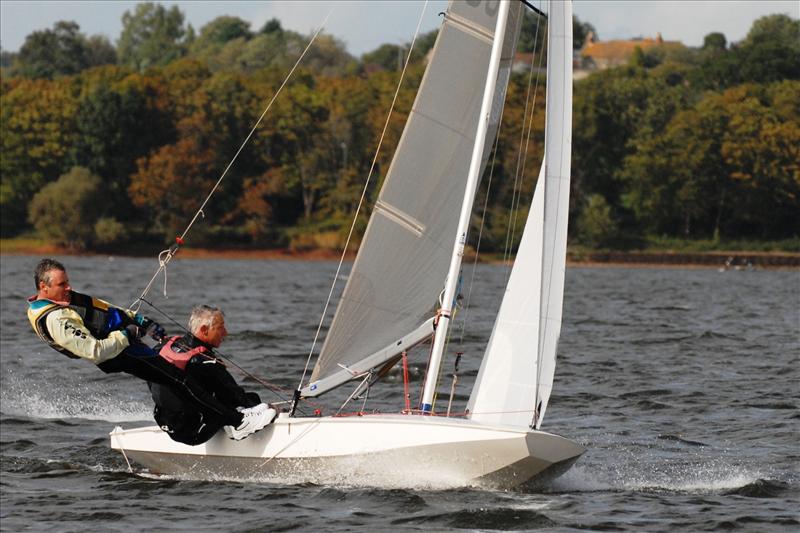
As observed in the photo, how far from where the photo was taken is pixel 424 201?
1234 cm

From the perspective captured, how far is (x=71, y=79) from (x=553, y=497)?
9141 cm

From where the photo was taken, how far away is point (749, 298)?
1834 inches

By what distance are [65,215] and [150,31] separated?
110 meters

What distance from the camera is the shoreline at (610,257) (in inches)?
3273

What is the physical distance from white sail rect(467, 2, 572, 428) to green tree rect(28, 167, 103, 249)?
236 ft

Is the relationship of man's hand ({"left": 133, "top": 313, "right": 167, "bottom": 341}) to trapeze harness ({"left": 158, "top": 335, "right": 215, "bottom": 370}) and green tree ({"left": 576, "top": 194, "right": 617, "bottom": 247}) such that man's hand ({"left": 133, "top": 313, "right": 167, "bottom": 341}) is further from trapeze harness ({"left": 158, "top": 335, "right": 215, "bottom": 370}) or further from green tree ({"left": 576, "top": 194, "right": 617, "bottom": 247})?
green tree ({"left": 576, "top": 194, "right": 617, "bottom": 247})

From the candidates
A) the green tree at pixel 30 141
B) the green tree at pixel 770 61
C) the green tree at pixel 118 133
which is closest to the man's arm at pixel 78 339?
the green tree at pixel 30 141

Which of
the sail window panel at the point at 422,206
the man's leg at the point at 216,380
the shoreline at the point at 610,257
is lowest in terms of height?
the shoreline at the point at 610,257

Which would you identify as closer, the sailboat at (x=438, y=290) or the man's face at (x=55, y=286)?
the man's face at (x=55, y=286)

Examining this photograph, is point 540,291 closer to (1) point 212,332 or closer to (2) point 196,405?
(1) point 212,332

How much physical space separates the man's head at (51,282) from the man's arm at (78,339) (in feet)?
0.44

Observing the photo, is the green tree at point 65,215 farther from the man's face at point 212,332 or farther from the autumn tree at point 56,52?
the man's face at point 212,332

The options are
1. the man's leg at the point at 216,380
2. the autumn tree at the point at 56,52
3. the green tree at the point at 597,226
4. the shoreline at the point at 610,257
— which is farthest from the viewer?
the autumn tree at the point at 56,52

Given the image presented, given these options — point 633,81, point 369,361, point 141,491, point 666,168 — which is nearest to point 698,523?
point 369,361
